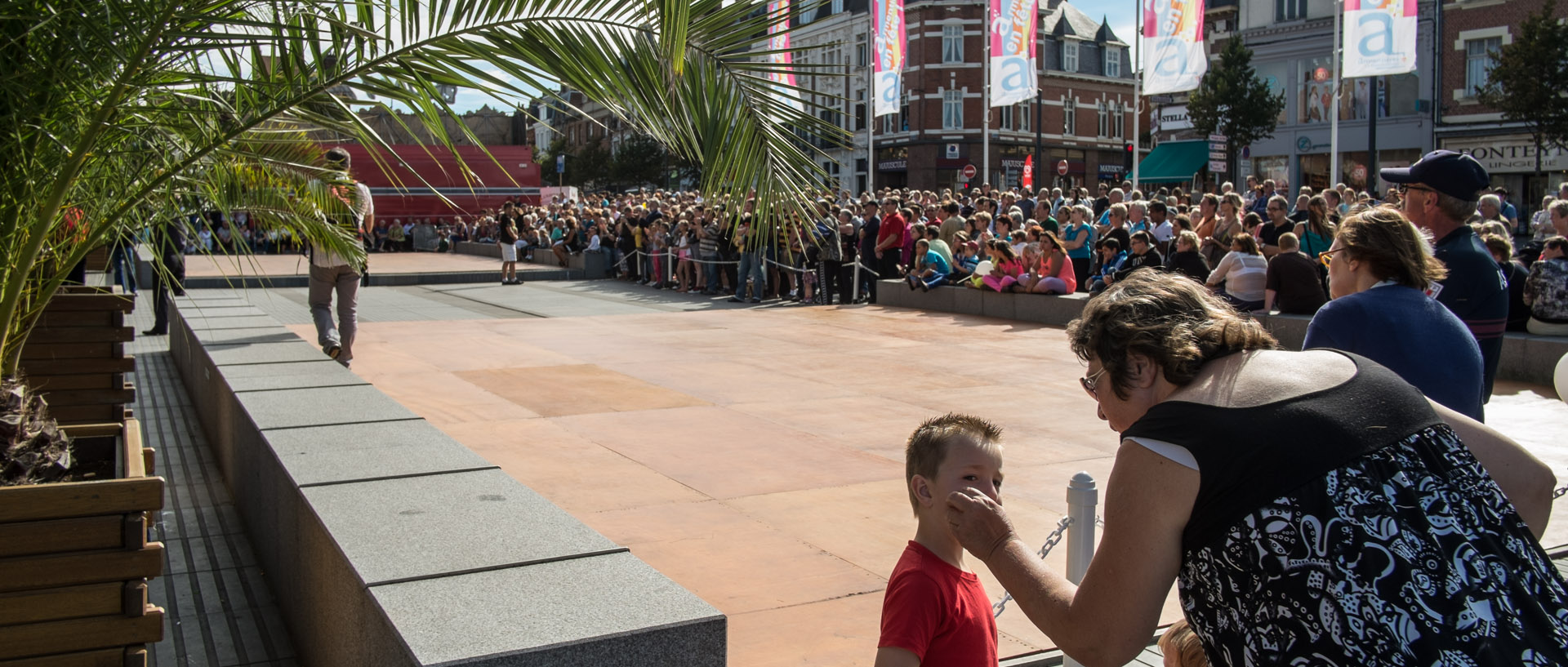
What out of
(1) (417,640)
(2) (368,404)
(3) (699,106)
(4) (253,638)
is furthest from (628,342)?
(1) (417,640)

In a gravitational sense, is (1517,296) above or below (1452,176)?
below

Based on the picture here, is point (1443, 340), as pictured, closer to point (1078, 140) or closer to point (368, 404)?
point (368, 404)

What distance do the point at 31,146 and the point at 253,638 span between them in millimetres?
1930

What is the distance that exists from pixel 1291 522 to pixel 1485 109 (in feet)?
138

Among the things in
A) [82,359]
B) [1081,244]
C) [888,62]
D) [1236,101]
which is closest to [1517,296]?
[1081,244]

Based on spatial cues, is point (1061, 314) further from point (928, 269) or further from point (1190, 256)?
point (928, 269)

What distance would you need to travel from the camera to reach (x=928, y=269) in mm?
17750

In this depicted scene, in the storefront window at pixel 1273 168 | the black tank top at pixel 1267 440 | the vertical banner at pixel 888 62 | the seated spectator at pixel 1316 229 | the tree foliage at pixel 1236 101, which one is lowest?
the black tank top at pixel 1267 440

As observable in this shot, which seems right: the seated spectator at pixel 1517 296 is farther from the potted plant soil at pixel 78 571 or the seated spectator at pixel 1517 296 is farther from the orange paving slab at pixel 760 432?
the potted plant soil at pixel 78 571

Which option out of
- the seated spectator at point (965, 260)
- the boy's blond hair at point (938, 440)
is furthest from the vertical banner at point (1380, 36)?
the boy's blond hair at point (938, 440)

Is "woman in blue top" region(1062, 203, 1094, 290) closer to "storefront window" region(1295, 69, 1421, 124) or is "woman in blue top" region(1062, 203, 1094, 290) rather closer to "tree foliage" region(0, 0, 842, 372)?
"tree foliage" region(0, 0, 842, 372)

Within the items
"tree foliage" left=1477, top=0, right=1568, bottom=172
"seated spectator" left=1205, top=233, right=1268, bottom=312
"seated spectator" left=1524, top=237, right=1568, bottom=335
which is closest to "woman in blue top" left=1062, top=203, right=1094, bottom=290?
"seated spectator" left=1205, top=233, right=1268, bottom=312

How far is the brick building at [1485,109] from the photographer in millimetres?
36219

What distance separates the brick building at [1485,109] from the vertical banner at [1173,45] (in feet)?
52.3
